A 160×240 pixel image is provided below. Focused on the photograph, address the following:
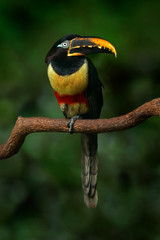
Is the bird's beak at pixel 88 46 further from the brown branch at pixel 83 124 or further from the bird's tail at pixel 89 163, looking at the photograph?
the bird's tail at pixel 89 163

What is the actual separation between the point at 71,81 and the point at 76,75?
5 cm

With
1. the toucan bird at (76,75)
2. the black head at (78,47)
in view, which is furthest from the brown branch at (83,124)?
the black head at (78,47)

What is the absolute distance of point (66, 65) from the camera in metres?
2.74

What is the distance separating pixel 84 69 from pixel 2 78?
1.08 m

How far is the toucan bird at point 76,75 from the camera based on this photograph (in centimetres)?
270

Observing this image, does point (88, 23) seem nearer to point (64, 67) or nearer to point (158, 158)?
point (64, 67)

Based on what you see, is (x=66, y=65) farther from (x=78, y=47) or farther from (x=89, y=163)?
(x=89, y=163)

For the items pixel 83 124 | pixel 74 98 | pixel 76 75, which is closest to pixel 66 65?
pixel 76 75

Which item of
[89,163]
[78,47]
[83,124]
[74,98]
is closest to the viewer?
[83,124]

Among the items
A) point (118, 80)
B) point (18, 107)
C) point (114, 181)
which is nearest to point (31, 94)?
point (18, 107)

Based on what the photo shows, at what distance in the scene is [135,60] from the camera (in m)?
3.45

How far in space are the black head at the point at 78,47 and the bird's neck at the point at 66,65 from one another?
0.03m

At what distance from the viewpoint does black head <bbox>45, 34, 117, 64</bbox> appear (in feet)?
8.66

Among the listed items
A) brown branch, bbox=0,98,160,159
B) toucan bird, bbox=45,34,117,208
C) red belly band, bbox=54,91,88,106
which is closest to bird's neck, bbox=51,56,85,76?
toucan bird, bbox=45,34,117,208
